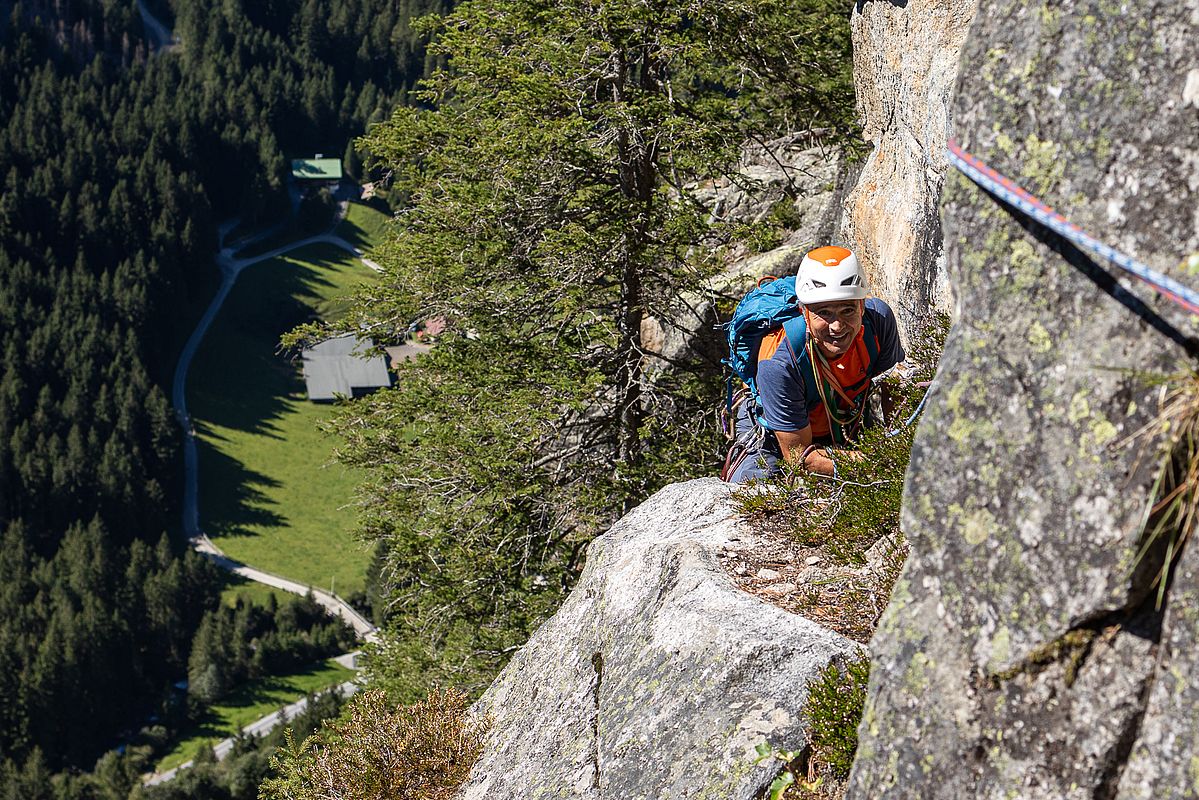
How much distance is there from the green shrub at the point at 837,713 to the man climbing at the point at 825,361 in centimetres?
151

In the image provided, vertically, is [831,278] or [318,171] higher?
[831,278]

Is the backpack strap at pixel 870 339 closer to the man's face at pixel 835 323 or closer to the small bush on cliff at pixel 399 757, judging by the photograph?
the man's face at pixel 835 323

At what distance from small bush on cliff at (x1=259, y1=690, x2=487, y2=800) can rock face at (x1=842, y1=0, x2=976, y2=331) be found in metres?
4.96

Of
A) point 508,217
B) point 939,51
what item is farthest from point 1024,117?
point 508,217

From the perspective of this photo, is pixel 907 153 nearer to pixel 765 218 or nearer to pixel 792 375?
pixel 792 375

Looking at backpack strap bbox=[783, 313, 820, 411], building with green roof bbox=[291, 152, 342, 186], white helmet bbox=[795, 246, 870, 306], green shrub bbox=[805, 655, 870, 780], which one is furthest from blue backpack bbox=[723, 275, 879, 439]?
building with green roof bbox=[291, 152, 342, 186]

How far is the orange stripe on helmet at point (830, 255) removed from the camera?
554 cm

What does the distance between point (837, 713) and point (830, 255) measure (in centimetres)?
251

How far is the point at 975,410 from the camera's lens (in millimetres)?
3611

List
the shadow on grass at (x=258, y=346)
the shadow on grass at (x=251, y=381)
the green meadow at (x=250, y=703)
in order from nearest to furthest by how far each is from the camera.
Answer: the green meadow at (x=250, y=703), the shadow on grass at (x=251, y=381), the shadow on grass at (x=258, y=346)

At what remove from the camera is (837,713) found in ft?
15.2

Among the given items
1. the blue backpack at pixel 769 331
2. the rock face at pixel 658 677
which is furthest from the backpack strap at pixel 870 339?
the rock face at pixel 658 677

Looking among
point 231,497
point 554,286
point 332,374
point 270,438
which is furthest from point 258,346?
point 554,286

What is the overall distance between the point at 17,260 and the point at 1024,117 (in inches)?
5613
